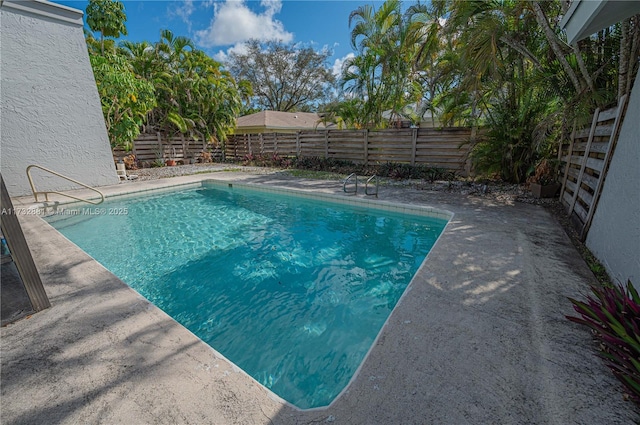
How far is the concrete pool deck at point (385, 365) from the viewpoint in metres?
1.65

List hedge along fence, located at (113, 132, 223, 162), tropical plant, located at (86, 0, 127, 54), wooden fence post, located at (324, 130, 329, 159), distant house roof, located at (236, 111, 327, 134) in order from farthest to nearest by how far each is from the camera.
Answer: distant house roof, located at (236, 111, 327, 134) → hedge along fence, located at (113, 132, 223, 162) → wooden fence post, located at (324, 130, 329, 159) → tropical plant, located at (86, 0, 127, 54)

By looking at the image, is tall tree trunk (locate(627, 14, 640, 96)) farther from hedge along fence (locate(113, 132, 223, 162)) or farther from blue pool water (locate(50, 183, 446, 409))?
hedge along fence (locate(113, 132, 223, 162))

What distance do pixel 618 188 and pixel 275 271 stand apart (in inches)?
175

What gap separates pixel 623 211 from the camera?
3000mm

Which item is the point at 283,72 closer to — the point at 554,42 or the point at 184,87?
the point at 184,87

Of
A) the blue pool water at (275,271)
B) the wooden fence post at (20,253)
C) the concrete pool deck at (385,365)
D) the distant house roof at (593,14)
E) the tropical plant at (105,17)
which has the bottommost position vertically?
the blue pool water at (275,271)

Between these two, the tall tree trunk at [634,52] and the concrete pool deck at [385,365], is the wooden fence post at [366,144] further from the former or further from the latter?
the concrete pool deck at [385,365]

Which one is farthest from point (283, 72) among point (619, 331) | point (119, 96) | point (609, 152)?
point (619, 331)

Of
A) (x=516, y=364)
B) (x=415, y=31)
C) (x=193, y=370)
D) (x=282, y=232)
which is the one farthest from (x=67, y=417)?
(x=415, y=31)

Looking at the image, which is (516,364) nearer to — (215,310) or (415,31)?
(215,310)

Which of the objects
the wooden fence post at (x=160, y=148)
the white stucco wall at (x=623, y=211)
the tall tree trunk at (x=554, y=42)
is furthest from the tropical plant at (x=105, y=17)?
the white stucco wall at (x=623, y=211)

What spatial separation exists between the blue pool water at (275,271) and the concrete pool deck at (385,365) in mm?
630

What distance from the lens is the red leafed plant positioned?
5.46 feet

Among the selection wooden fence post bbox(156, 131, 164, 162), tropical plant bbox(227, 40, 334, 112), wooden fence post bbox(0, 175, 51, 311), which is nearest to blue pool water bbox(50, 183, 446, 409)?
wooden fence post bbox(0, 175, 51, 311)
